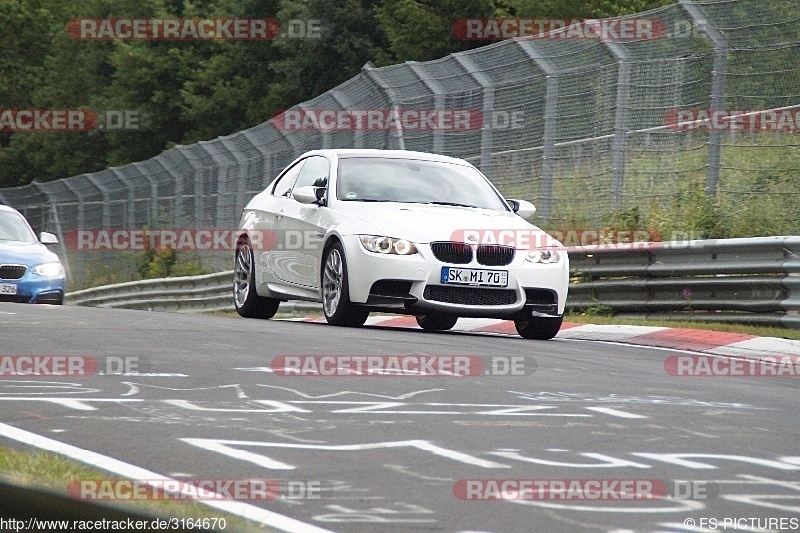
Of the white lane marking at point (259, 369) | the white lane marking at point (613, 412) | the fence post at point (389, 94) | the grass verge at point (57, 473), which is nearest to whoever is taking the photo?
the grass verge at point (57, 473)

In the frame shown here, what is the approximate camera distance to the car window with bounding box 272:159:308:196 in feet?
48.6

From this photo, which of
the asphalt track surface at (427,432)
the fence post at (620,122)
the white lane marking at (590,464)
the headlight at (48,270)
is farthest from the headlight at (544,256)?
the headlight at (48,270)

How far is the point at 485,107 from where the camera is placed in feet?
60.0

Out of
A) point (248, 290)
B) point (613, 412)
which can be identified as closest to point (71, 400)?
point (613, 412)

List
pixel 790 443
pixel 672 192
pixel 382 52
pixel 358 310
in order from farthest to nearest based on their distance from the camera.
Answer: pixel 382 52
pixel 672 192
pixel 358 310
pixel 790 443

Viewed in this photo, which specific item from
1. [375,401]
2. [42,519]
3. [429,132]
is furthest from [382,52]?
[42,519]

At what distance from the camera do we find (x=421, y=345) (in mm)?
11031

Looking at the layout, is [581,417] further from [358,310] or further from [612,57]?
[612,57]

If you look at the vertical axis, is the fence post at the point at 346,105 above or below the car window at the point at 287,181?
above

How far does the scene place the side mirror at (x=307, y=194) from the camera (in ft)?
43.8

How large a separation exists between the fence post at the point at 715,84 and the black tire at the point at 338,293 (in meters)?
4.34

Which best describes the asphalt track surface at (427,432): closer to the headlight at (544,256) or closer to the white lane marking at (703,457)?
the white lane marking at (703,457)

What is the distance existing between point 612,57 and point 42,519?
46.3 feet

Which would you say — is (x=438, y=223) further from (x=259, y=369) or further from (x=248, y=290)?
(x=259, y=369)
